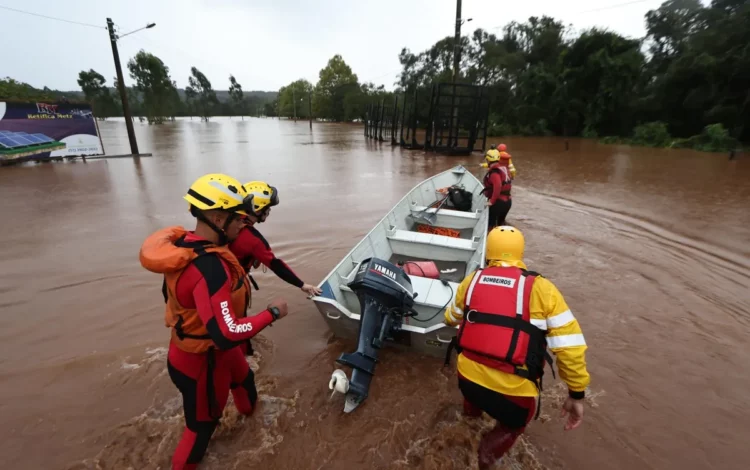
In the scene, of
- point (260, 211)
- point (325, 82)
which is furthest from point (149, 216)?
point (325, 82)

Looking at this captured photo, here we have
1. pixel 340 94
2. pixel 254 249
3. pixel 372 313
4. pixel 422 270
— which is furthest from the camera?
pixel 340 94

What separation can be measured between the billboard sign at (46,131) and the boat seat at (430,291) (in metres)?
17.1

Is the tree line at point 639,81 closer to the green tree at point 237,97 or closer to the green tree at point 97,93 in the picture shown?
the green tree at point 97,93

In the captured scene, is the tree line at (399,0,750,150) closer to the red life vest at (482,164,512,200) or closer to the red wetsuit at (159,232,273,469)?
the red life vest at (482,164,512,200)

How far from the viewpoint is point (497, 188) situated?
5867 mm

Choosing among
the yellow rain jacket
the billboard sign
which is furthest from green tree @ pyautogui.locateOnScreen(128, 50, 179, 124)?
the yellow rain jacket

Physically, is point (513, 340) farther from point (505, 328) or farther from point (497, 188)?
point (497, 188)

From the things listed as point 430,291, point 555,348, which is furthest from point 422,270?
point 555,348

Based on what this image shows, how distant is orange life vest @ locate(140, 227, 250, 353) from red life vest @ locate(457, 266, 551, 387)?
1381mm

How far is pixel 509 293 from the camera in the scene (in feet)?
6.16

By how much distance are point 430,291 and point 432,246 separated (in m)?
1.31

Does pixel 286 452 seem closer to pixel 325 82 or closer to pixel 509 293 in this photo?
pixel 509 293

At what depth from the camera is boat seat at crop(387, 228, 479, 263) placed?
15.4 ft

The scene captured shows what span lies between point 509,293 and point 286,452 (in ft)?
6.69
